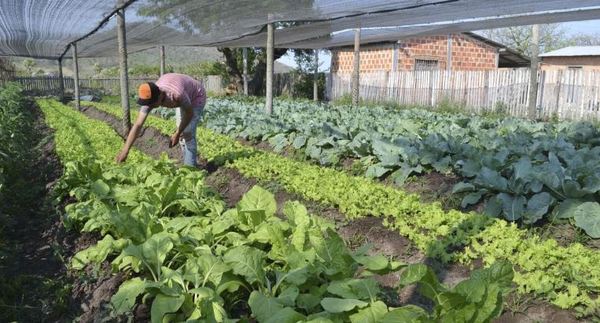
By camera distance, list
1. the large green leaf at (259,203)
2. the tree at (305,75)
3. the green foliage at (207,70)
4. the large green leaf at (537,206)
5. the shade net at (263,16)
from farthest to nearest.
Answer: the green foliage at (207,70) → the tree at (305,75) → the shade net at (263,16) → the large green leaf at (537,206) → the large green leaf at (259,203)

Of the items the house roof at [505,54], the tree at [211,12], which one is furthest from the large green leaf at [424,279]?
the house roof at [505,54]

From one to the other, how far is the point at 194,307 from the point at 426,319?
1.12m

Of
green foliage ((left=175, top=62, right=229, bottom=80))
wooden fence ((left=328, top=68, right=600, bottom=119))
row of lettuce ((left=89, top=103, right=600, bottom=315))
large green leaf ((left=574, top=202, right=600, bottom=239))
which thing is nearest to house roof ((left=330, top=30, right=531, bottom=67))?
wooden fence ((left=328, top=68, right=600, bottom=119))

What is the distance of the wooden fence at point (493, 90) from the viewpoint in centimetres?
1461

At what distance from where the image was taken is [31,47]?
1914 cm

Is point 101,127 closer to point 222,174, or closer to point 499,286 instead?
point 222,174

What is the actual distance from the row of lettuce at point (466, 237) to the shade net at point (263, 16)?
3599 mm

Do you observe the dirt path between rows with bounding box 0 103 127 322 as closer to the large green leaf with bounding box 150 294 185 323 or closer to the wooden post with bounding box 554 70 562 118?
the large green leaf with bounding box 150 294 185 323

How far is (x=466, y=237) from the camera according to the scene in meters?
3.76

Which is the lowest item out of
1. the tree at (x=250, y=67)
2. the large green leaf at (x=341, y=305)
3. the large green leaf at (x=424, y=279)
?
the large green leaf at (x=341, y=305)

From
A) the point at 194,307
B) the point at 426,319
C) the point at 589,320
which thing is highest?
the point at 426,319

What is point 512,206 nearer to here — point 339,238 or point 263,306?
point 339,238

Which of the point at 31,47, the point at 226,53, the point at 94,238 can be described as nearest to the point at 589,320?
the point at 94,238

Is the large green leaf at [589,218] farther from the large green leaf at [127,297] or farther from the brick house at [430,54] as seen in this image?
the brick house at [430,54]
